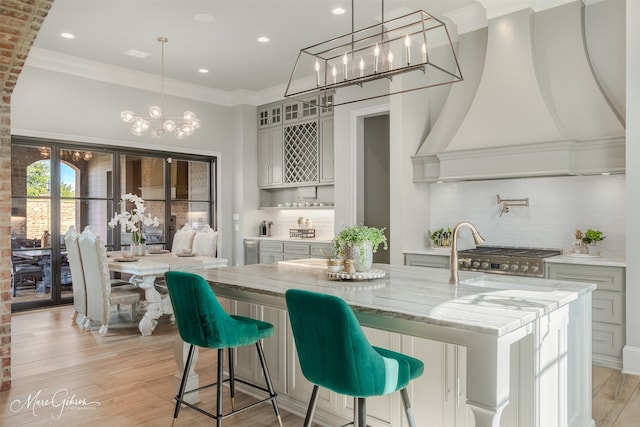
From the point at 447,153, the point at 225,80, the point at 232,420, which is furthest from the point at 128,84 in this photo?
the point at 232,420

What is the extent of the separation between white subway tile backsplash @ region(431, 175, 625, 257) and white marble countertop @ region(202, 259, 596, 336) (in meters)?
2.11

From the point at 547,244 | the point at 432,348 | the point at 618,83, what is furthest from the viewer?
the point at 547,244

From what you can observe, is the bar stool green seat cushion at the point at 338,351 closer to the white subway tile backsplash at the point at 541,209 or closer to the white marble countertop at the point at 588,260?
the white marble countertop at the point at 588,260

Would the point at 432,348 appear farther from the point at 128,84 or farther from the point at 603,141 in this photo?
the point at 128,84

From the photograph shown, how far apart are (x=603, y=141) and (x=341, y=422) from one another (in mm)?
3022

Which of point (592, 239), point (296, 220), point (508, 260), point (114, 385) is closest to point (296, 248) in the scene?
point (296, 220)

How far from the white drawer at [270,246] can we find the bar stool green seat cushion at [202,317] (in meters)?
4.53

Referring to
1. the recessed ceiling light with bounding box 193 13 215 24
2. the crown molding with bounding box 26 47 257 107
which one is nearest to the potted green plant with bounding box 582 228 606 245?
the recessed ceiling light with bounding box 193 13 215 24

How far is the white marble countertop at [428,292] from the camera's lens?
1.69 m

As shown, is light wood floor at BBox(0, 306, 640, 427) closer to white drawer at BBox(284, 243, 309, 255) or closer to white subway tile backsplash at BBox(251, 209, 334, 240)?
white drawer at BBox(284, 243, 309, 255)

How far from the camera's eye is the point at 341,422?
259 cm

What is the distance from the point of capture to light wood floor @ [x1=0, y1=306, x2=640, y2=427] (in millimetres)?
2756

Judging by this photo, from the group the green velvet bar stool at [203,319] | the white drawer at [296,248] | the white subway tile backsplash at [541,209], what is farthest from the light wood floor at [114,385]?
the white drawer at [296,248]

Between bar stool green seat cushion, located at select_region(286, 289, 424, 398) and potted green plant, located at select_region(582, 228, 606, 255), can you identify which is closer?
bar stool green seat cushion, located at select_region(286, 289, 424, 398)
